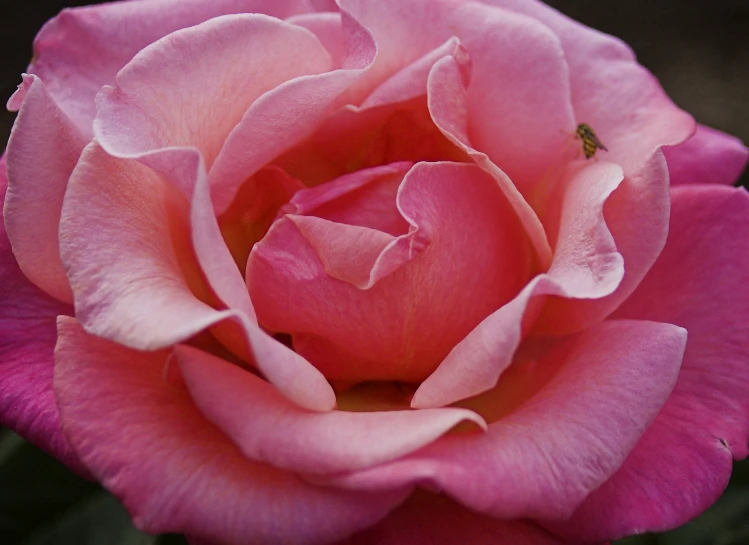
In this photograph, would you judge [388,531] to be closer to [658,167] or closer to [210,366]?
[210,366]

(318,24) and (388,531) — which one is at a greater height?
(318,24)

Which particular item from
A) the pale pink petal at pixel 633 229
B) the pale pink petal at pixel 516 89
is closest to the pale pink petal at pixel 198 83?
the pale pink petal at pixel 516 89

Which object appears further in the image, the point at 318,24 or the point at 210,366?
the point at 318,24

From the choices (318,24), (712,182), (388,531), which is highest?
(318,24)

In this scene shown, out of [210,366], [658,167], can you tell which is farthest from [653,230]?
[210,366]

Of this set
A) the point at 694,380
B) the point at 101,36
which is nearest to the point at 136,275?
the point at 101,36

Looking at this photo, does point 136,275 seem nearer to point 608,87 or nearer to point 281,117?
point 281,117

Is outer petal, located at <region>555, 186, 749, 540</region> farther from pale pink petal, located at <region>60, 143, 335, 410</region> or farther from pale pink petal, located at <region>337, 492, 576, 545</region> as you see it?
pale pink petal, located at <region>60, 143, 335, 410</region>
